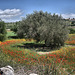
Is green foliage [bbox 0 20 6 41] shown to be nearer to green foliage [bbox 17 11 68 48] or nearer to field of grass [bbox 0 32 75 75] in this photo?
green foliage [bbox 17 11 68 48]

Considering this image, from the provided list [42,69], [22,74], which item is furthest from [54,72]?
[22,74]

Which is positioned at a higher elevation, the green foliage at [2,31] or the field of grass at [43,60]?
the green foliage at [2,31]

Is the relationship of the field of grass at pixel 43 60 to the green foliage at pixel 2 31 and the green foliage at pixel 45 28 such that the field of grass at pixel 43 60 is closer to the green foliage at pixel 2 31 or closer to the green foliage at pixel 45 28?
the green foliage at pixel 45 28

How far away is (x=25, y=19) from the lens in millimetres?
20078

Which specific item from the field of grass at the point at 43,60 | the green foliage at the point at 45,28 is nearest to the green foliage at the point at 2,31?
the green foliage at the point at 45,28

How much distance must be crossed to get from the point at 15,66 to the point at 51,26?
44.1 ft

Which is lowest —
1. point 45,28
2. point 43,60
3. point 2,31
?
point 43,60

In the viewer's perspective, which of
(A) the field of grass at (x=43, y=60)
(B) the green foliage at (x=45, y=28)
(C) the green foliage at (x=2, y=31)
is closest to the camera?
(A) the field of grass at (x=43, y=60)

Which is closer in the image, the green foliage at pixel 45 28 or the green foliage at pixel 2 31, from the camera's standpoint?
the green foliage at pixel 45 28

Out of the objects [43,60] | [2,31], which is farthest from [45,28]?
[2,31]

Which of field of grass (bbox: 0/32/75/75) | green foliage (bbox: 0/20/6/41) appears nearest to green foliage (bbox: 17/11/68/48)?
field of grass (bbox: 0/32/75/75)

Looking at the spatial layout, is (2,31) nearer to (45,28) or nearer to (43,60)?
(45,28)

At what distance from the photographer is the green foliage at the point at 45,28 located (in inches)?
690

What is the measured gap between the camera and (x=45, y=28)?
17.4 meters
